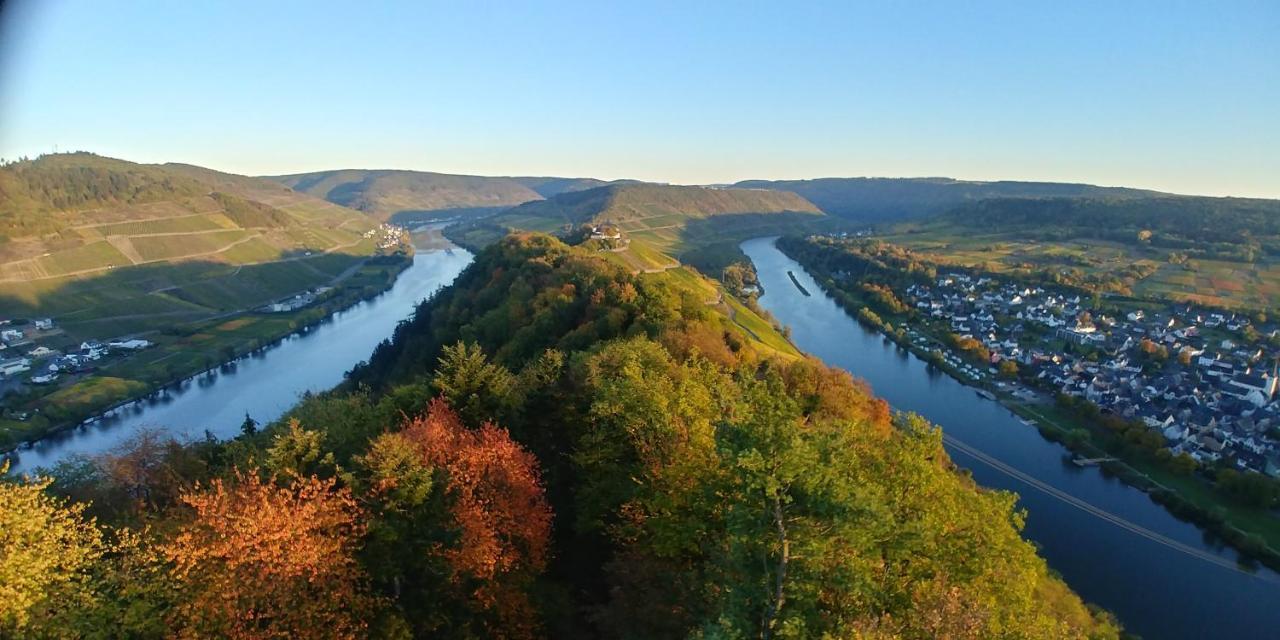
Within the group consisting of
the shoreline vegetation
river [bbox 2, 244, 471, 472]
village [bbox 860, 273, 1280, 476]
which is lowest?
river [bbox 2, 244, 471, 472]

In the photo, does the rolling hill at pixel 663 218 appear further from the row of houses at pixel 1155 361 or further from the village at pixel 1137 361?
the village at pixel 1137 361

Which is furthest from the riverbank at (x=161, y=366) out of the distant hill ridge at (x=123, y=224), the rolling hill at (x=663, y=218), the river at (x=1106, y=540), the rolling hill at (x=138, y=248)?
the rolling hill at (x=663, y=218)

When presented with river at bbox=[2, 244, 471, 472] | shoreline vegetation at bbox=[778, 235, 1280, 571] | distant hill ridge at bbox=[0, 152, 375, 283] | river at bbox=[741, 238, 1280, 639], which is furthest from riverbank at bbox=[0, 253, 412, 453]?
shoreline vegetation at bbox=[778, 235, 1280, 571]

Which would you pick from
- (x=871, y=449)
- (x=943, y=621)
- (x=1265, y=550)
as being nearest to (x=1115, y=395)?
(x=1265, y=550)

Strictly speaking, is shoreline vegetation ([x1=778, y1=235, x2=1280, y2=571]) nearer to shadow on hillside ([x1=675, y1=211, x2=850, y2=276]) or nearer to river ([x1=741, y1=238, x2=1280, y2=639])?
river ([x1=741, y1=238, x2=1280, y2=639])

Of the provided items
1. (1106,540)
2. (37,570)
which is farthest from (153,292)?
(1106,540)

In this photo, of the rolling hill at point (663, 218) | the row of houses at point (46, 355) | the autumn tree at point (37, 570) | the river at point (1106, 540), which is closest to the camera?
the autumn tree at point (37, 570)

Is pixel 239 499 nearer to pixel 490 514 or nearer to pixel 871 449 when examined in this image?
pixel 490 514
